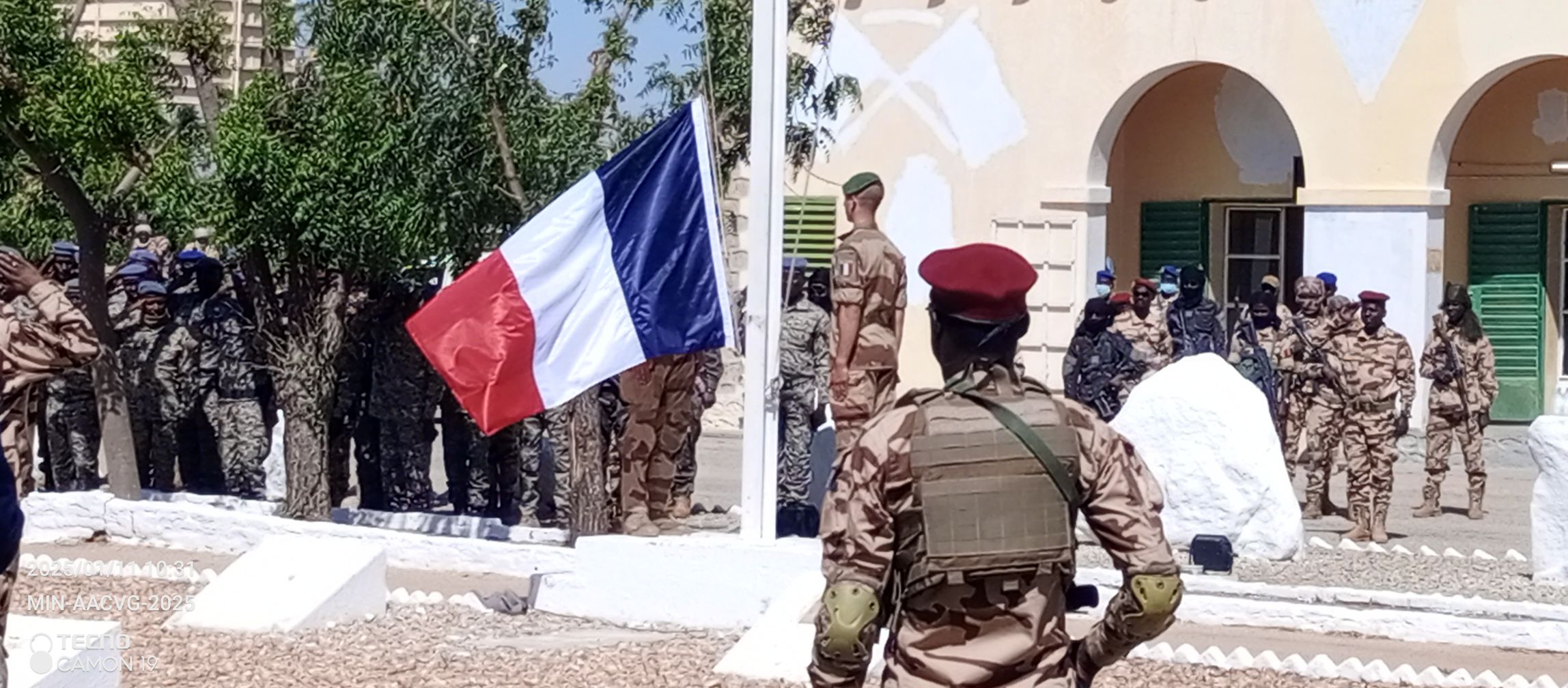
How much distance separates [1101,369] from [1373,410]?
1.80 metres

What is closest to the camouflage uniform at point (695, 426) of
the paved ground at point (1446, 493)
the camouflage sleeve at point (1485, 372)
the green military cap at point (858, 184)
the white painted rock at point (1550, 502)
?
the paved ground at point (1446, 493)

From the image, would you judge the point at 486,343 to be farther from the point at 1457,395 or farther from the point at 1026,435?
the point at 1457,395

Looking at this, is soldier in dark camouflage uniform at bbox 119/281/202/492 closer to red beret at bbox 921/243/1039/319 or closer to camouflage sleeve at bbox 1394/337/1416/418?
camouflage sleeve at bbox 1394/337/1416/418

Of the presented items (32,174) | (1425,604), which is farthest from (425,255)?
(1425,604)

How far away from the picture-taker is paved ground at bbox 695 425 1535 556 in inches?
507

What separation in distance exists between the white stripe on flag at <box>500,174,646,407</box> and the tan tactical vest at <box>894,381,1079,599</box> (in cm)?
496

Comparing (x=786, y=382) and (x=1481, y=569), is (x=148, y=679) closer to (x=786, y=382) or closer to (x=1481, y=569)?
(x=786, y=382)

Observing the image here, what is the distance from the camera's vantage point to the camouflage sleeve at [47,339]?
7.57 m

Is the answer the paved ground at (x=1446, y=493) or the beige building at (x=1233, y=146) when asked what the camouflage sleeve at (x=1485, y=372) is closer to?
the paved ground at (x=1446, y=493)

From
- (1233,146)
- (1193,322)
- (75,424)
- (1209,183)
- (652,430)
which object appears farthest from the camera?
(1209,183)

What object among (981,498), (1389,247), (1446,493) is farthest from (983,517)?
(1389,247)

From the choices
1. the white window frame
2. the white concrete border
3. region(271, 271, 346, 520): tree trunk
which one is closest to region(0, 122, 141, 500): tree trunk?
the white concrete border

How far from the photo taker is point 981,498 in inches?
169

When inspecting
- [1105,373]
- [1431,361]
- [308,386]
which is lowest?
[308,386]
